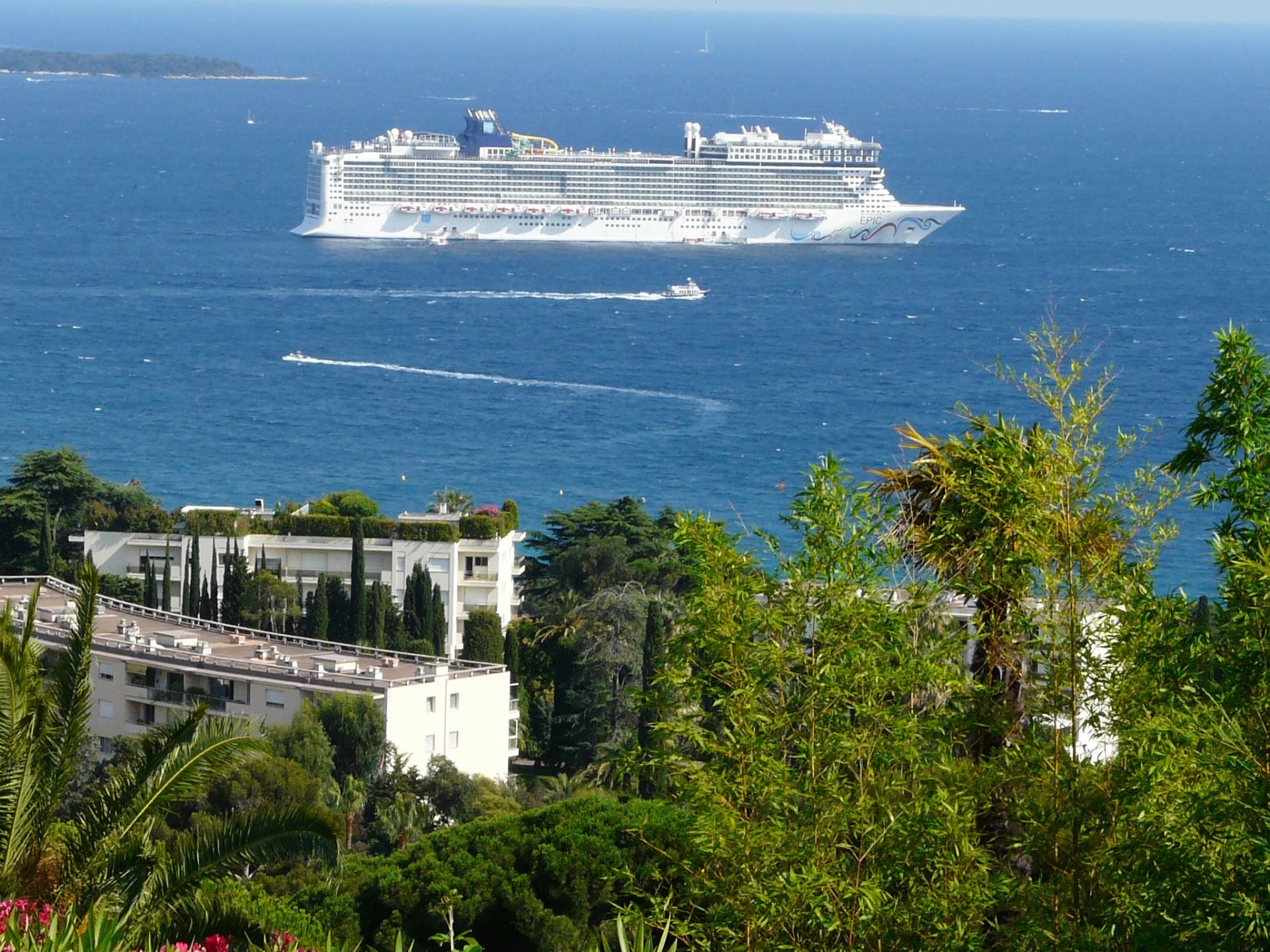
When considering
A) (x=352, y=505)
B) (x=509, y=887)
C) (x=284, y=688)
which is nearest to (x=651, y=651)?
(x=284, y=688)

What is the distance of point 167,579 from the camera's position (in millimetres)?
28328

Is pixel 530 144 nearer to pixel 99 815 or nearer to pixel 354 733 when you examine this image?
pixel 354 733

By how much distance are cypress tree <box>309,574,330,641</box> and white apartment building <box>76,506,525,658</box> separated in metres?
2.78

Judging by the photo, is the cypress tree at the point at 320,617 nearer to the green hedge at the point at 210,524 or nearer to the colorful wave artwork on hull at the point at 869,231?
the green hedge at the point at 210,524

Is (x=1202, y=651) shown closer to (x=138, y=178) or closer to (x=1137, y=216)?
(x=1137, y=216)

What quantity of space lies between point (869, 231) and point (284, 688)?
74.0 m

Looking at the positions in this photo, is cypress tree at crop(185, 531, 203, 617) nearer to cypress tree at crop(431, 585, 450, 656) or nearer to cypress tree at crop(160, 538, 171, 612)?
cypress tree at crop(160, 538, 171, 612)

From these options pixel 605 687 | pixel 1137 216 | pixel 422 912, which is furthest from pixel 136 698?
pixel 1137 216

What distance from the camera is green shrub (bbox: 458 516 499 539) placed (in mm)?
31625

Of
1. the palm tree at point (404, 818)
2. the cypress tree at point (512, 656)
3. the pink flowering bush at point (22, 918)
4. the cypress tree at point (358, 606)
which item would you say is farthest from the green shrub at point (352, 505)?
the pink flowering bush at point (22, 918)

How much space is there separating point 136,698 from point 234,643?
1871 mm

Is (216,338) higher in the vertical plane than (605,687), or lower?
higher

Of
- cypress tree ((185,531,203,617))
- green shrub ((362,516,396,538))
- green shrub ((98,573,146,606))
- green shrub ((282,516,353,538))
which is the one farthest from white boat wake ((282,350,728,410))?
cypress tree ((185,531,203,617))

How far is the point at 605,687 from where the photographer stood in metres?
25.4
